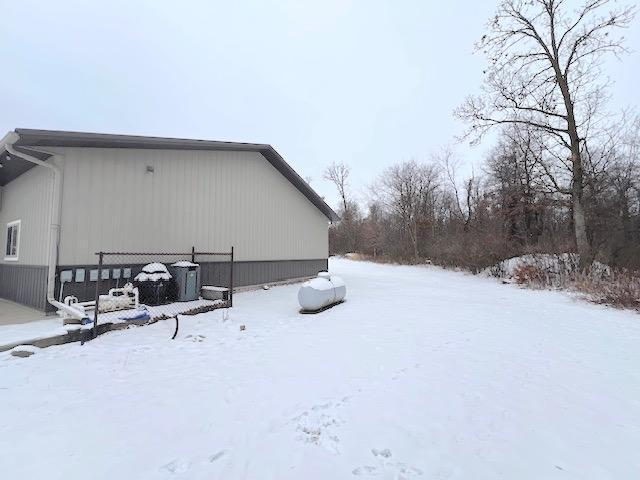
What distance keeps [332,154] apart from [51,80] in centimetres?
3356

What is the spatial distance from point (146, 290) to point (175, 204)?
241 centimetres

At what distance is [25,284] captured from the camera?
768 cm

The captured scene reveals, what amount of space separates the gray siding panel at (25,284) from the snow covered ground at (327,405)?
2697 mm

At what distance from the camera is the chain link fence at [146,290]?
643 cm

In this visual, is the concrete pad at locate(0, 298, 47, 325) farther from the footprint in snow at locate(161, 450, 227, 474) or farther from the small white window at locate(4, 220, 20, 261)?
the footprint in snow at locate(161, 450, 227, 474)

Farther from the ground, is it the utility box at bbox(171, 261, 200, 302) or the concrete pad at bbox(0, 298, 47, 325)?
the utility box at bbox(171, 261, 200, 302)

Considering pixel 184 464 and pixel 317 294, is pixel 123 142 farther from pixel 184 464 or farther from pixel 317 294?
pixel 184 464

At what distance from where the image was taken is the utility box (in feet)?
26.6

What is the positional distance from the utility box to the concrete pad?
8.48 feet

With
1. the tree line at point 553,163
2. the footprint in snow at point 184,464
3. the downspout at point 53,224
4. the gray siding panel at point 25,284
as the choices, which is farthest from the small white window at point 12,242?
the tree line at point 553,163

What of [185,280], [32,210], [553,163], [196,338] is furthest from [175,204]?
[553,163]

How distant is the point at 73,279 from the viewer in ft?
22.6

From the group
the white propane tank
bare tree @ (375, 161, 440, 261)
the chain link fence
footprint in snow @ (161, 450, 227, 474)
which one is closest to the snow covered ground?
footprint in snow @ (161, 450, 227, 474)

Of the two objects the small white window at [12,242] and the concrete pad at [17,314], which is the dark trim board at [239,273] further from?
the small white window at [12,242]
